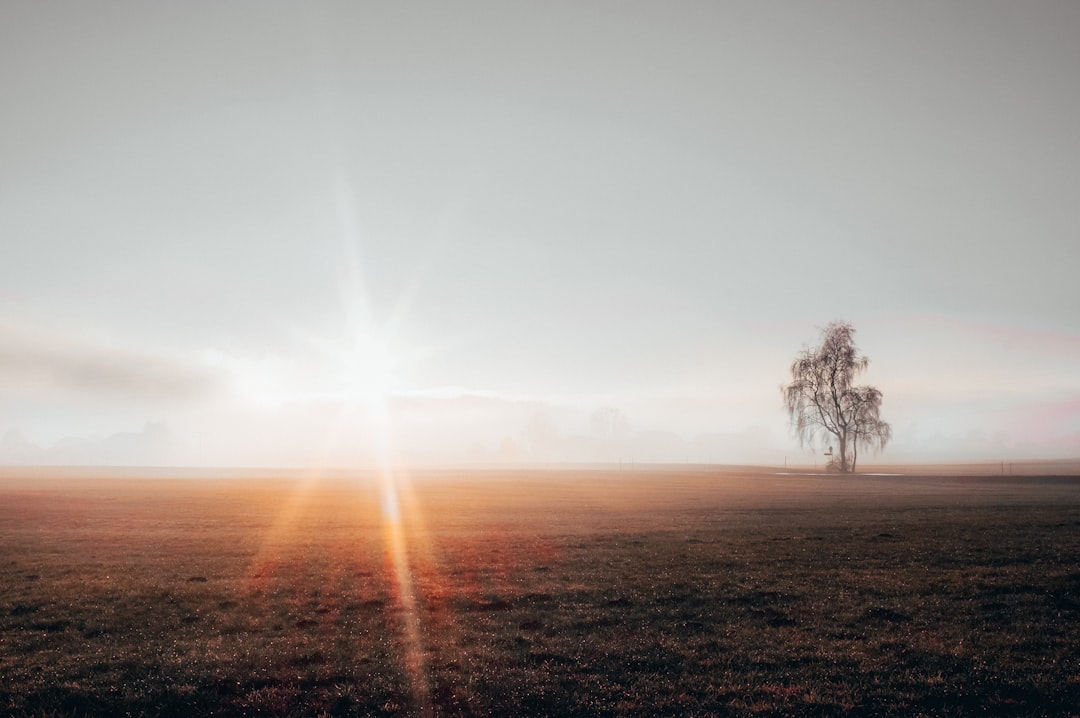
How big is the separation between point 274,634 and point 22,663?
578 cm

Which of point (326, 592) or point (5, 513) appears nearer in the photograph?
point (326, 592)

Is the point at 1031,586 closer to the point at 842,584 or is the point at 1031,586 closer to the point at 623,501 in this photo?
the point at 842,584

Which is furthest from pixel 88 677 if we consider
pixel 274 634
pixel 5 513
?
pixel 5 513

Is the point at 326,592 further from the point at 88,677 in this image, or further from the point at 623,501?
the point at 623,501

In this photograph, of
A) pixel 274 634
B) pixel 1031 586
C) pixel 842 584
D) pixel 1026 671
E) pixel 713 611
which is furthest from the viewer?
pixel 842 584

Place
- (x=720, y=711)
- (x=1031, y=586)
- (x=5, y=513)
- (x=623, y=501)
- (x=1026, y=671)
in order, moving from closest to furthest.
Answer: (x=720, y=711) → (x=1026, y=671) → (x=1031, y=586) → (x=5, y=513) → (x=623, y=501)

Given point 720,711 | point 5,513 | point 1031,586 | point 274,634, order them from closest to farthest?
point 720,711 → point 274,634 → point 1031,586 → point 5,513

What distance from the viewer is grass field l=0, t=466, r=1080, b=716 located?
13.5m

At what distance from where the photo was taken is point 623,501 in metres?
62.5

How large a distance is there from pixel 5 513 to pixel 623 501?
5344 cm

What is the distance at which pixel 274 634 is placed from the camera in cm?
1812

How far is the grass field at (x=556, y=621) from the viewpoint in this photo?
13516mm

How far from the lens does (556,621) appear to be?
18906 mm

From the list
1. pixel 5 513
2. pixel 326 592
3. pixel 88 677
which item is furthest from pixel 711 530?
pixel 5 513
